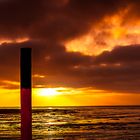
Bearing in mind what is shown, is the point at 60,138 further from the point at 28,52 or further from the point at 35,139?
the point at 28,52

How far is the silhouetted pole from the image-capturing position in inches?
169

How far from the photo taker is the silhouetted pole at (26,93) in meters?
4.29

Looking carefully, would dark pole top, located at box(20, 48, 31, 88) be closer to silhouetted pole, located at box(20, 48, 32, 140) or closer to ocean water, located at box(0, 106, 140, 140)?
silhouetted pole, located at box(20, 48, 32, 140)

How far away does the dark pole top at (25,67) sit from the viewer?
4422 mm

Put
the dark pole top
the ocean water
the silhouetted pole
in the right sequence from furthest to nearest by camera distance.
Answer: the ocean water
the dark pole top
the silhouetted pole

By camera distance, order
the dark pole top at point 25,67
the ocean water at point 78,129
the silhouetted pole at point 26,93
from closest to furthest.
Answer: the silhouetted pole at point 26,93
the dark pole top at point 25,67
the ocean water at point 78,129

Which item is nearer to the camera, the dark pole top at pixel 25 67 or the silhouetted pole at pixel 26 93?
the silhouetted pole at pixel 26 93

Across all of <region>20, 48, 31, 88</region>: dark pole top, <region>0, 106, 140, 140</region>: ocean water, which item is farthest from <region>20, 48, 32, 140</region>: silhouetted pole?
<region>0, 106, 140, 140</region>: ocean water

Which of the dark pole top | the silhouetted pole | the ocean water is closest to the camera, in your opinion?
the silhouetted pole

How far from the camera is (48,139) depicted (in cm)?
3209

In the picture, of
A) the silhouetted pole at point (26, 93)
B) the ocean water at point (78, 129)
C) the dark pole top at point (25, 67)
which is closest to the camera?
the silhouetted pole at point (26, 93)

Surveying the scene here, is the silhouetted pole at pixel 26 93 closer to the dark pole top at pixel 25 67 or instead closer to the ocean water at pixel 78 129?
the dark pole top at pixel 25 67

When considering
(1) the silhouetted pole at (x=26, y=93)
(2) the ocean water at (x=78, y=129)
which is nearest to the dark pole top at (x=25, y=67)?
(1) the silhouetted pole at (x=26, y=93)

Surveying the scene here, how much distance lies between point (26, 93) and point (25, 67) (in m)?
0.28
